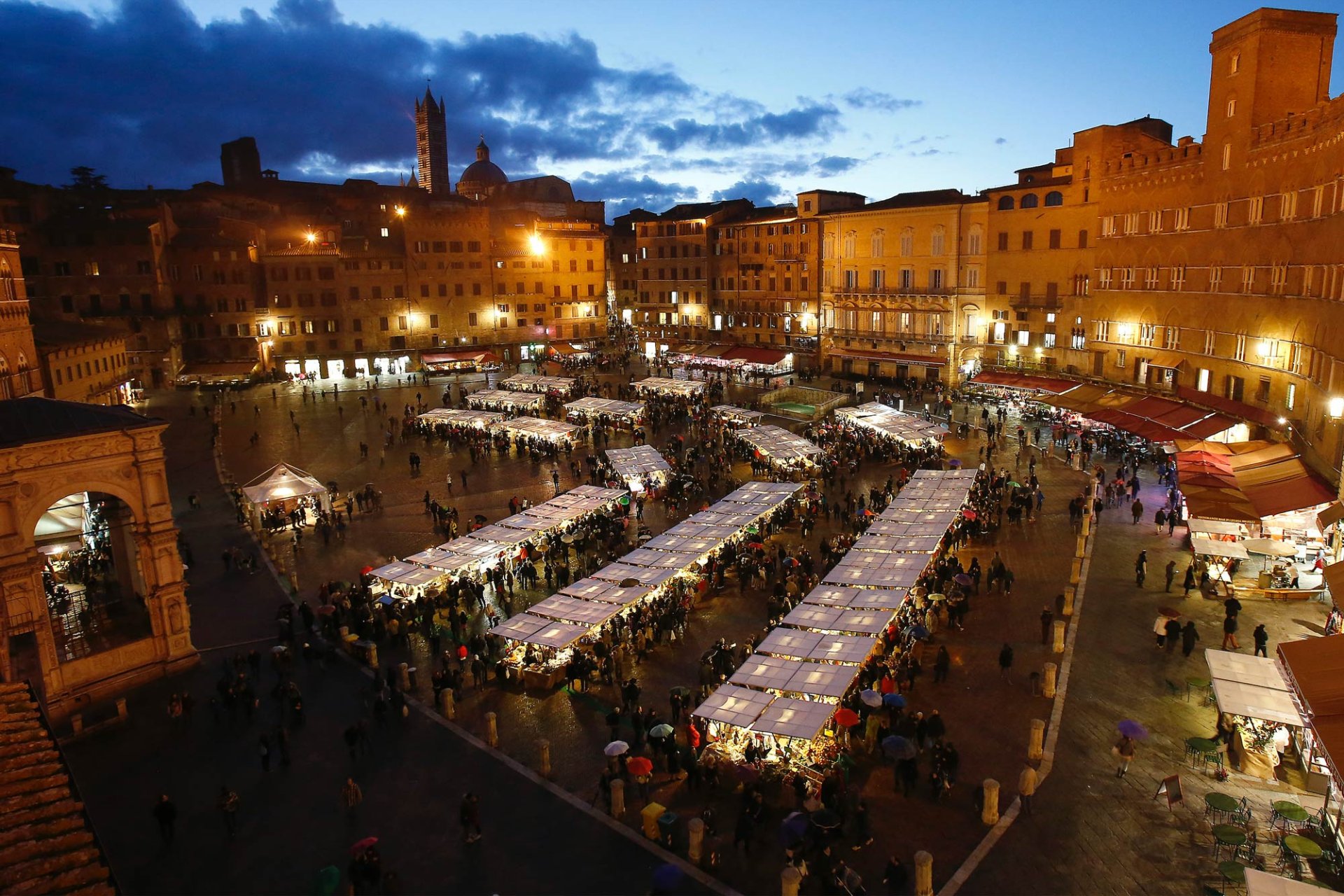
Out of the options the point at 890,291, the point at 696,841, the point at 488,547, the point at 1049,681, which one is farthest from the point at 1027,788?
the point at 890,291

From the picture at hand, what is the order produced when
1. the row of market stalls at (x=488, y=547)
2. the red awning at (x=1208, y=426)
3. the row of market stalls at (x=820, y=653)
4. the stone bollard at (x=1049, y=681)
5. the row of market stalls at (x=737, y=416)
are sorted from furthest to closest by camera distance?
the row of market stalls at (x=737, y=416) < the red awning at (x=1208, y=426) < the row of market stalls at (x=488, y=547) < the stone bollard at (x=1049, y=681) < the row of market stalls at (x=820, y=653)

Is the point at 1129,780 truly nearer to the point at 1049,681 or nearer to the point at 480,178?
the point at 1049,681

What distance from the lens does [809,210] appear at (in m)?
61.9

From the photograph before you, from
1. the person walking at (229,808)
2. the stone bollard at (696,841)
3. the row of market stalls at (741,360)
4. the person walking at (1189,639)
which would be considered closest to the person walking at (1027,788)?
the stone bollard at (696,841)

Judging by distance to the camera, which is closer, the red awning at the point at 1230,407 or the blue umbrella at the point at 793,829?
the blue umbrella at the point at 793,829

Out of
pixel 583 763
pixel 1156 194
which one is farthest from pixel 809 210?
pixel 583 763

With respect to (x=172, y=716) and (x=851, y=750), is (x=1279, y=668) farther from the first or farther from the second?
(x=172, y=716)

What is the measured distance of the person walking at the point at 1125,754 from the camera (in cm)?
1420

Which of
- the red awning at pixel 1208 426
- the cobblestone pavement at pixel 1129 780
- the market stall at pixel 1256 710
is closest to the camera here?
the cobblestone pavement at pixel 1129 780

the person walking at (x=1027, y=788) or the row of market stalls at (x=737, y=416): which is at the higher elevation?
the row of market stalls at (x=737, y=416)

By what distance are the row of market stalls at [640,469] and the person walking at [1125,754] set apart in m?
19.6

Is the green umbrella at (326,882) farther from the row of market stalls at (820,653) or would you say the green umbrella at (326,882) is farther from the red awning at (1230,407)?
the red awning at (1230,407)

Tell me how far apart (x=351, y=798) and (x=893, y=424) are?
28.8 metres

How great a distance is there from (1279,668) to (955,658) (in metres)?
5.94
